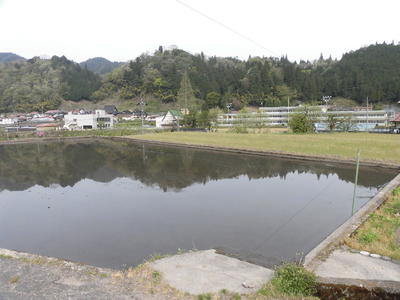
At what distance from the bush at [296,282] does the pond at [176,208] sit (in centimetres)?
116

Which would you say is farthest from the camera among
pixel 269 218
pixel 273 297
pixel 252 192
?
pixel 252 192

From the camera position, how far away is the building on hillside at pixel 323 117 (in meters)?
35.8

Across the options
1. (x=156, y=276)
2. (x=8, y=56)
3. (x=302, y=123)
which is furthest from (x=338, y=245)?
(x=8, y=56)

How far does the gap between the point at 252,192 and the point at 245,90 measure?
66.9m

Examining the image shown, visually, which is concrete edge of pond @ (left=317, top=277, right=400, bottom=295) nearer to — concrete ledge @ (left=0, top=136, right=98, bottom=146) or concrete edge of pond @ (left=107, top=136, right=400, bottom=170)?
concrete edge of pond @ (left=107, top=136, right=400, bottom=170)

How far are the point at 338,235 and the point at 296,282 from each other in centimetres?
241

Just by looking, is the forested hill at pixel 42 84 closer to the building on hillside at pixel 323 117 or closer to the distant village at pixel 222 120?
the distant village at pixel 222 120

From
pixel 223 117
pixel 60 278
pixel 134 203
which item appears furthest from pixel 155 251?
pixel 223 117

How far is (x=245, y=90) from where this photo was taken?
2955 inches

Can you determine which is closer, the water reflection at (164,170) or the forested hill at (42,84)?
the water reflection at (164,170)

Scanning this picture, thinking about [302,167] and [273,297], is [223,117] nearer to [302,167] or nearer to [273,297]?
[302,167]

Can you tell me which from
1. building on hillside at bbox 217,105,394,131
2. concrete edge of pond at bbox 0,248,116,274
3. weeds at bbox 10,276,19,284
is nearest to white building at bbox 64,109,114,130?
building on hillside at bbox 217,105,394,131

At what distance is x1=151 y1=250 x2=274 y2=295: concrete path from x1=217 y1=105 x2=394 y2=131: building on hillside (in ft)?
111

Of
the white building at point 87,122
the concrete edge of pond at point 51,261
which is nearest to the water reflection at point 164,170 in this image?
the concrete edge of pond at point 51,261
